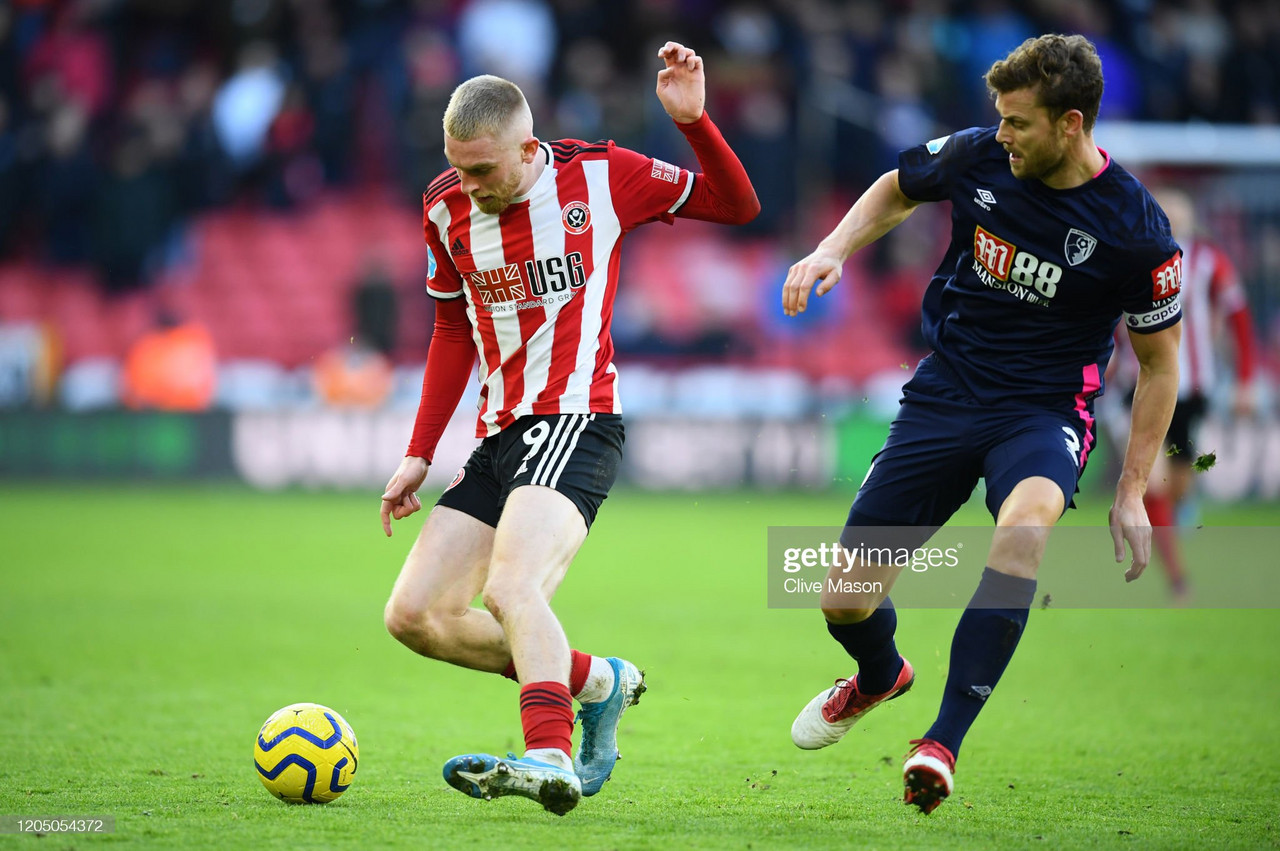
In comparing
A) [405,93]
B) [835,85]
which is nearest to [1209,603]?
[835,85]

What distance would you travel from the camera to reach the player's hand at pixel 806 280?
15.1 ft

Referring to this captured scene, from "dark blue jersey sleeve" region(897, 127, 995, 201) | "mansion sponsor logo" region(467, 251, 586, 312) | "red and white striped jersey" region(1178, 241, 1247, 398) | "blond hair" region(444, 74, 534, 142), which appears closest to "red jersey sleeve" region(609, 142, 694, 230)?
"mansion sponsor logo" region(467, 251, 586, 312)

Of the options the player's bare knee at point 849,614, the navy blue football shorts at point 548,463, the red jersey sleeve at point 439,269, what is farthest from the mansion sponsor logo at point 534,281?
the player's bare knee at point 849,614

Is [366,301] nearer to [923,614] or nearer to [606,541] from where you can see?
[606,541]

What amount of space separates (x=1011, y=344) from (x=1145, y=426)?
Result: 1.63ft

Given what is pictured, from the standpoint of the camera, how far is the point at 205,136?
1661 cm

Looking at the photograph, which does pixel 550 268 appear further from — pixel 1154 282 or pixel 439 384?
pixel 1154 282

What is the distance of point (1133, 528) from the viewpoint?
455cm

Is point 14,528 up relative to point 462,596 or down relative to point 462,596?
down

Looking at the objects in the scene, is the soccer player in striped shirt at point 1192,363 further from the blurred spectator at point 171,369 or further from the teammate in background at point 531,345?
the blurred spectator at point 171,369

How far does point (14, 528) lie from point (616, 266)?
29.1 feet

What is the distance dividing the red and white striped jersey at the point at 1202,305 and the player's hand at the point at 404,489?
602cm

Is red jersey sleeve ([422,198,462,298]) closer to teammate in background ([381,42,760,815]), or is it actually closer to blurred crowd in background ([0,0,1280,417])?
teammate in background ([381,42,760,815])
